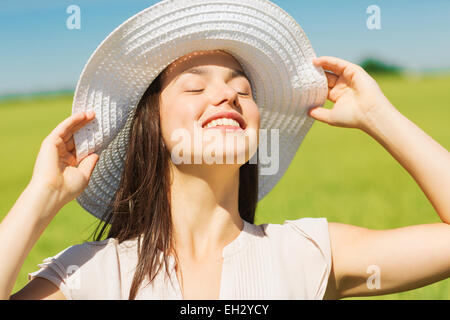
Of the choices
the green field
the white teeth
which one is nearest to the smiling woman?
the white teeth

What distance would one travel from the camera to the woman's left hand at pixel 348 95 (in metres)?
2.71

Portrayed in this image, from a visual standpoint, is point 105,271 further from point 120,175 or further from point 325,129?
point 325,129

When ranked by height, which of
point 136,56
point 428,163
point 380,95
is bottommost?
point 428,163

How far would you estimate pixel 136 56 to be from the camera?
2.60 meters

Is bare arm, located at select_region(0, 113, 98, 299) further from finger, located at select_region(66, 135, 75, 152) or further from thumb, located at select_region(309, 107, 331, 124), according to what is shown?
thumb, located at select_region(309, 107, 331, 124)

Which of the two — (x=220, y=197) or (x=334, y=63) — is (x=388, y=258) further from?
(x=334, y=63)

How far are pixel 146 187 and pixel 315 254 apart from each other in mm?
910

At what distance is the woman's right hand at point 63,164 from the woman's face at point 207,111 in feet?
1.37

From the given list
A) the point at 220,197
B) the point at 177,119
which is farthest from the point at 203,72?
the point at 220,197

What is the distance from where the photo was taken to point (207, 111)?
250 cm

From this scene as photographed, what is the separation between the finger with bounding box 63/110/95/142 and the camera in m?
2.56

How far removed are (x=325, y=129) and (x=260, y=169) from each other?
16.7 metres

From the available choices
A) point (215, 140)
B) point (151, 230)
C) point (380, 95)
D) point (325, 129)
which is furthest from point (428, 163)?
point (325, 129)

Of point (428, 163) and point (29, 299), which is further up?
point (428, 163)
